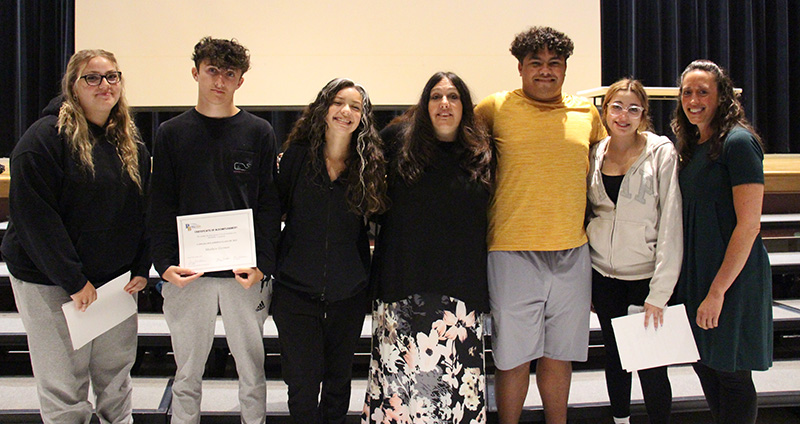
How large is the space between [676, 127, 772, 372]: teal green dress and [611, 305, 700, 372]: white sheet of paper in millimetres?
63

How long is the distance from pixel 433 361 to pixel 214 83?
1.16m

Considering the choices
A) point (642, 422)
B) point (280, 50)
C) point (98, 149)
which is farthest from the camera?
point (280, 50)

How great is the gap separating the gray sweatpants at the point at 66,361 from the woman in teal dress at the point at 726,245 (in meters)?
1.97

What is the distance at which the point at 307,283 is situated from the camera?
1637mm

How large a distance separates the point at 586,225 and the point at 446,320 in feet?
2.07

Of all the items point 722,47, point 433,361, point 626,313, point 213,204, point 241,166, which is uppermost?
point 722,47

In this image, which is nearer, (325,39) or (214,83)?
(214,83)

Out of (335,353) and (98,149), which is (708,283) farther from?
(98,149)

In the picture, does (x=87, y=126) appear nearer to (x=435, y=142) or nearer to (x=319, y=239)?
(x=319, y=239)

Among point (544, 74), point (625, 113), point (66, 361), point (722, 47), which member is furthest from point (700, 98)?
point (722, 47)

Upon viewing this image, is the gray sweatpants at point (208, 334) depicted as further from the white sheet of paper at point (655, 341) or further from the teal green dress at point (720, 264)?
the teal green dress at point (720, 264)

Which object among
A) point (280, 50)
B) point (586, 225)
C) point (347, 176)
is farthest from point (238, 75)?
point (280, 50)

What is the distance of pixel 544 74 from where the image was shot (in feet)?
5.73

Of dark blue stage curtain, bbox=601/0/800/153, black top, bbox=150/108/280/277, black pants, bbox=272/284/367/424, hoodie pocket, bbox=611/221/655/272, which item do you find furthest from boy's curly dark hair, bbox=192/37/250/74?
dark blue stage curtain, bbox=601/0/800/153
